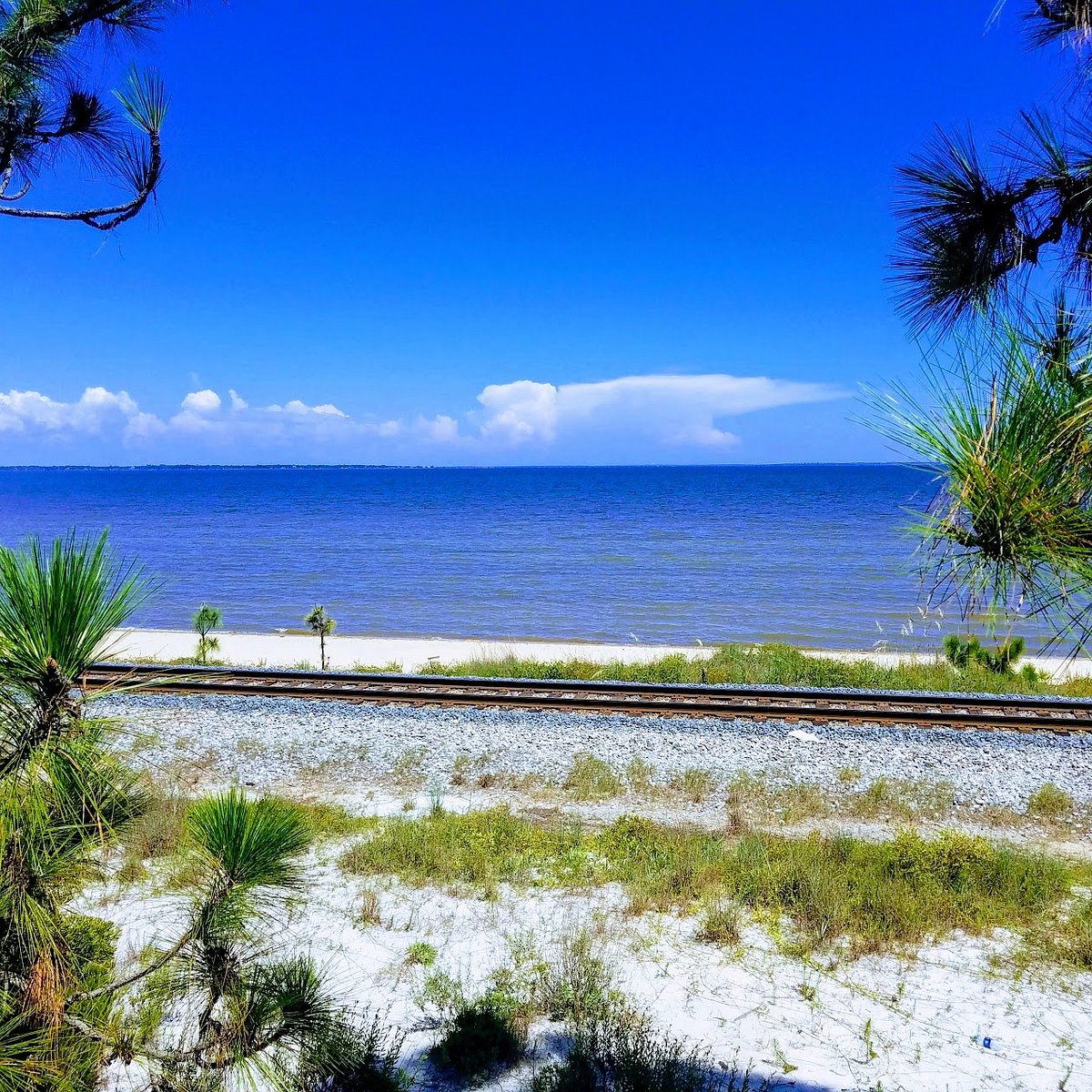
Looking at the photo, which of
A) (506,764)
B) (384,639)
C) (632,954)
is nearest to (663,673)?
(506,764)

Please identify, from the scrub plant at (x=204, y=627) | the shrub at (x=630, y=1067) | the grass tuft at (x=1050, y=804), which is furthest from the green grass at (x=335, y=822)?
the scrub plant at (x=204, y=627)

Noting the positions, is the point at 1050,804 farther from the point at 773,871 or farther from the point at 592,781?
the point at 592,781

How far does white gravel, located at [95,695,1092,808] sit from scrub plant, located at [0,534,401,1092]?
673 cm

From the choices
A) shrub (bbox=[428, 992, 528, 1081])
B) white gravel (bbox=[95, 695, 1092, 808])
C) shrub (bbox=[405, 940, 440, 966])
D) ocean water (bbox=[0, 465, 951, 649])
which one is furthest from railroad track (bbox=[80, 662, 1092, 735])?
shrub (bbox=[428, 992, 528, 1081])

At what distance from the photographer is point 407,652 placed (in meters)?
20.9

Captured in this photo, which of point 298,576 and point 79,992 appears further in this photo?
point 298,576

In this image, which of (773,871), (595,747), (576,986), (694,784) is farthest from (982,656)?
(576,986)

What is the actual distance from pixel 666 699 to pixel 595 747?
209 cm

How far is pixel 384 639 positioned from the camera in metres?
23.5

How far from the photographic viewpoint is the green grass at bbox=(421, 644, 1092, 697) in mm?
13914

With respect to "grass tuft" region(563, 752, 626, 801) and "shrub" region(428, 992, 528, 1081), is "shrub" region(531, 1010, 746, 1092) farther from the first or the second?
"grass tuft" region(563, 752, 626, 801)

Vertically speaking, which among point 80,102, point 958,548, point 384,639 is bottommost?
point 384,639

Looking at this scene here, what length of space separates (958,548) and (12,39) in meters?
4.28

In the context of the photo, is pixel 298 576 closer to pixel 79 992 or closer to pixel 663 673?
pixel 663 673
